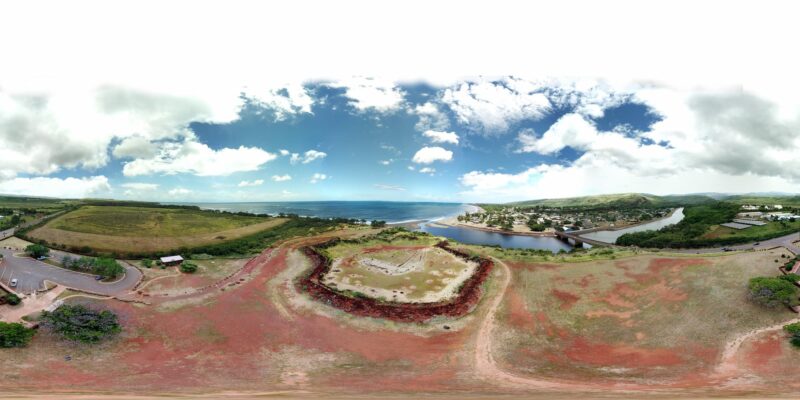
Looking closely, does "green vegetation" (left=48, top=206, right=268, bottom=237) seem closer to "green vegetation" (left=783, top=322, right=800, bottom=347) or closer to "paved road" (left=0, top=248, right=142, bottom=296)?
"paved road" (left=0, top=248, right=142, bottom=296)

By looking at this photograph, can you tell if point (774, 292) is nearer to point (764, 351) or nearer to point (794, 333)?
point (794, 333)

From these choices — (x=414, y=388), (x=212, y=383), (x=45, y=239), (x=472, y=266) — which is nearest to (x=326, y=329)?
(x=212, y=383)

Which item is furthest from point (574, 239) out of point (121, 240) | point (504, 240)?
point (121, 240)

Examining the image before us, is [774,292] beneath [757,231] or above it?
beneath

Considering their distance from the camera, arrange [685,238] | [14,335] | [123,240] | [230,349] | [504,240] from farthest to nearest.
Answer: [504,240] → [685,238] → [123,240] → [230,349] → [14,335]

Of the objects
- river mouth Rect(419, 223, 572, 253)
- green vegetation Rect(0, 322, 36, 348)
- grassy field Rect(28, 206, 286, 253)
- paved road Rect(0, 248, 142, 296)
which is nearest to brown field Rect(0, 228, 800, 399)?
green vegetation Rect(0, 322, 36, 348)

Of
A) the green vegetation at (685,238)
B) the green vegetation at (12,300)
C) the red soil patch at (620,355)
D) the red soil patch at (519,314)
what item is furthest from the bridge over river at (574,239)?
the green vegetation at (12,300)
